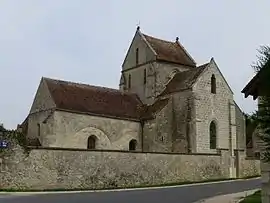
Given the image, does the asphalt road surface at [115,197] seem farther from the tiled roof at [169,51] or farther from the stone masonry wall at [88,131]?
the tiled roof at [169,51]

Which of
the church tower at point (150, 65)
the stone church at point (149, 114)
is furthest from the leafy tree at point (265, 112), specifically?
the church tower at point (150, 65)

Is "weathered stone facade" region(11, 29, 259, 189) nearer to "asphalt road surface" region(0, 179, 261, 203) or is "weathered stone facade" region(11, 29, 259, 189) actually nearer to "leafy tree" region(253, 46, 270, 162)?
"asphalt road surface" region(0, 179, 261, 203)

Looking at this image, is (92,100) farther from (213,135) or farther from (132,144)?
(213,135)

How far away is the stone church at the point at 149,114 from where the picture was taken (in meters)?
36.5

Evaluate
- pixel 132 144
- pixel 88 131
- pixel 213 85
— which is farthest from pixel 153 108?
pixel 88 131

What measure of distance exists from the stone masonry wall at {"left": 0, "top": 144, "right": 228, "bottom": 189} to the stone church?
677 centimetres

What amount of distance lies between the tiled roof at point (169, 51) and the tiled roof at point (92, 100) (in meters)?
5.84

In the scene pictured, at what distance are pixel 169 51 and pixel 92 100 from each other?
1211 cm

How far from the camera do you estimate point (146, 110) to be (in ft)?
138

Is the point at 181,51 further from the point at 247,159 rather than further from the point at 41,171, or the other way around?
the point at 41,171

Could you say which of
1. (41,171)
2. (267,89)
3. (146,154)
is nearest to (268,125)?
(267,89)

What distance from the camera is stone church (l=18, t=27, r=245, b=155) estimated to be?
120ft

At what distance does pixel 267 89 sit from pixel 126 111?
97.0 ft

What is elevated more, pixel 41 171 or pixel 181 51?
pixel 181 51
